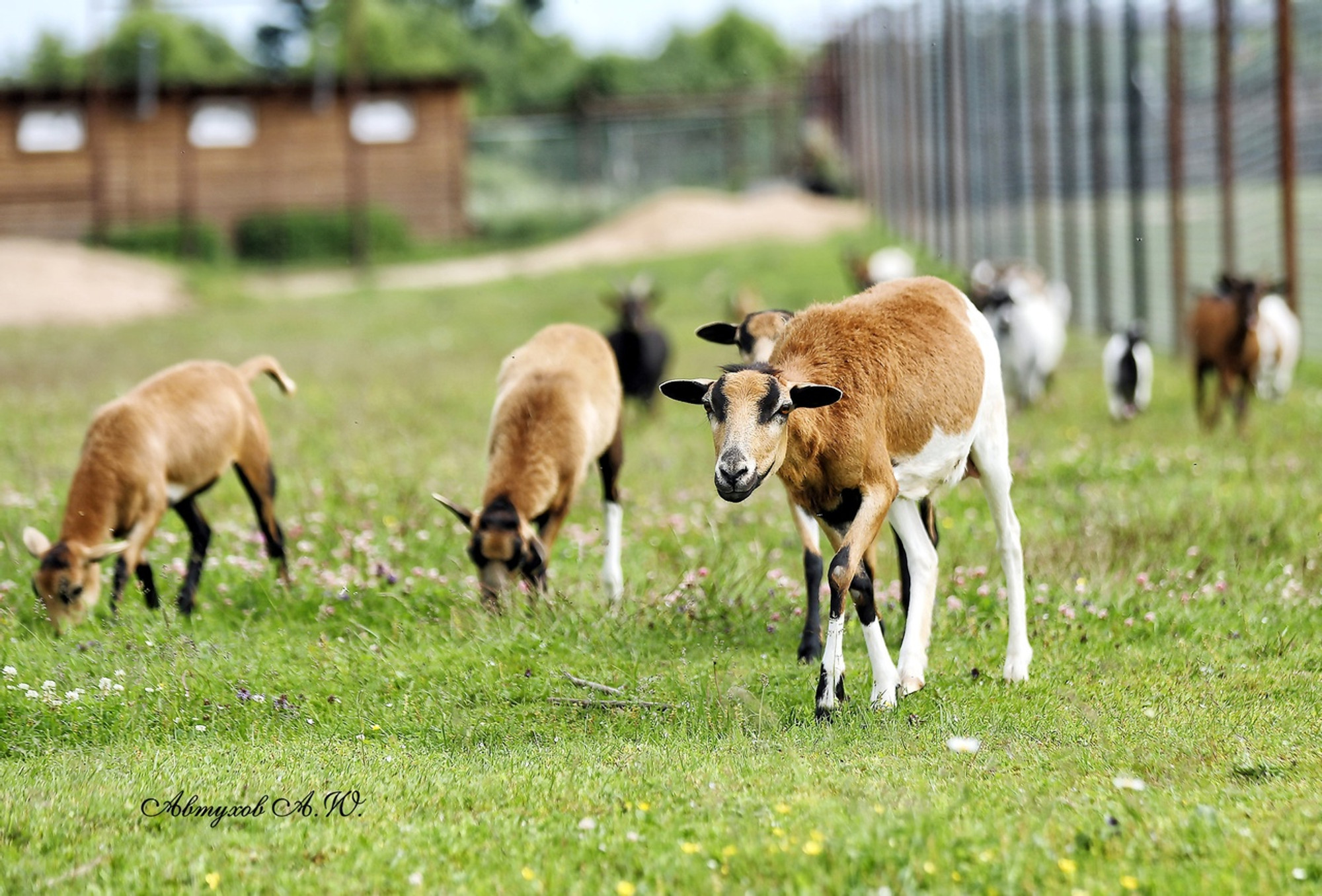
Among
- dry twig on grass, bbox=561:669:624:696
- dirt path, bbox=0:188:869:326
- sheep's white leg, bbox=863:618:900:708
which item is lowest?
dry twig on grass, bbox=561:669:624:696

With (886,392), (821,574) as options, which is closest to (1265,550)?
(821,574)

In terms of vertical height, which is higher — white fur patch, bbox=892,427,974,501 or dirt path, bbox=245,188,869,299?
dirt path, bbox=245,188,869,299

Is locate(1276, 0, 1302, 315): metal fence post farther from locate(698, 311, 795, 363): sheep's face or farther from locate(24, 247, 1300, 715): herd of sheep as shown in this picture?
locate(698, 311, 795, 363): sheep's face

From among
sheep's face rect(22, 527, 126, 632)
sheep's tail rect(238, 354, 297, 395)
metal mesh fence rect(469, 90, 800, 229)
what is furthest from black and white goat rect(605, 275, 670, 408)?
metal mesh fence rect(469, 90, 800, 229)

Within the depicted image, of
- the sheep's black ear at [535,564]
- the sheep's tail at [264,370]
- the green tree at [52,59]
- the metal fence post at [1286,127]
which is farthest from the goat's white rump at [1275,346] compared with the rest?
the green tree at [52,59]

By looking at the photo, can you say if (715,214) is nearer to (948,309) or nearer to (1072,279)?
(1072,279)

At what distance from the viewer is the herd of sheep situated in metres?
5.96

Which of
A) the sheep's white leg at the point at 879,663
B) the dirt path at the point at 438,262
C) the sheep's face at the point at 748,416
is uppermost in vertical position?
the dirt path at the point at 438,262

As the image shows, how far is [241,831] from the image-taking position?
4.82 metres

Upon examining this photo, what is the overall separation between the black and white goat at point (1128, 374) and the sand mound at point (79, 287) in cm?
2123

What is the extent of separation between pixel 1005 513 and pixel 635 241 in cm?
3137

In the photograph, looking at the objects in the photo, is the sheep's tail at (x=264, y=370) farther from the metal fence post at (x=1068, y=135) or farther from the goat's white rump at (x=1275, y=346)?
the metal fence post at (x=1068, y=135)

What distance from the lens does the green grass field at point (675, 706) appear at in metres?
4.49

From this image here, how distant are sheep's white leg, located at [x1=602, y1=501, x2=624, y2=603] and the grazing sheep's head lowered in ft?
1.88
